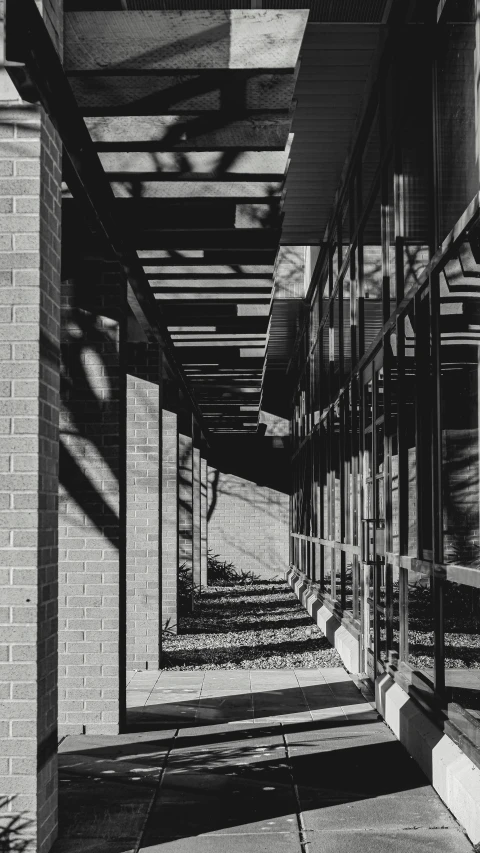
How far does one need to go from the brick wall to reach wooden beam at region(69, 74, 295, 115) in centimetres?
2037

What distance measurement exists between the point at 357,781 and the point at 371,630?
357 centimetres

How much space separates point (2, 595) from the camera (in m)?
4.19

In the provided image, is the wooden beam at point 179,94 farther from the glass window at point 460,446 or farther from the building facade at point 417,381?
the glass window at point 460,446

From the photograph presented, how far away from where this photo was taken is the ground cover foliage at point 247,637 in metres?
10.6

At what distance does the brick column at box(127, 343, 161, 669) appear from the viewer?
989 cm

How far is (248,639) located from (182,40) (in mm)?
8694

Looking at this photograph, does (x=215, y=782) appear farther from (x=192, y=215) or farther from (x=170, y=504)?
(x=170, y=504)

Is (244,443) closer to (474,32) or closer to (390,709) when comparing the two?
(390,709)

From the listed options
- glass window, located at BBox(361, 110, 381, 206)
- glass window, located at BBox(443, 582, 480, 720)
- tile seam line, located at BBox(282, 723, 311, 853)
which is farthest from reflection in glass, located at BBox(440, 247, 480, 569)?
glass window, located at BBox(361, 110, 381, 206)

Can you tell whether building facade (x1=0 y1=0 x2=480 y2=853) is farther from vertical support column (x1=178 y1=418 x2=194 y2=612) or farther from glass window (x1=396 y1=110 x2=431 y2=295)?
vertical support column (x1=178 y1=418 x2=194 y2=612)

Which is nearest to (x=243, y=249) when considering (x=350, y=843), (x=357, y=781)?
(x=357, y=781)

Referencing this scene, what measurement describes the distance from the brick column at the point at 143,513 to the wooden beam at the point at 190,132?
4.30 metres

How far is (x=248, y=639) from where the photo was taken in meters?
12.5

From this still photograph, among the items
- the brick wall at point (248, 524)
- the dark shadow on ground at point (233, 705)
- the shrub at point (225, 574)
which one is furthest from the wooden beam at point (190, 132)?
the brick wall at point (248, 524)
